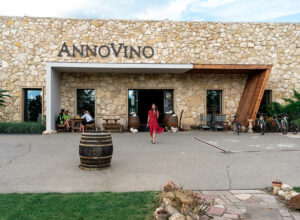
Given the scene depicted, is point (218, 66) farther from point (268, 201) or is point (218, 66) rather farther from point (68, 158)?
point (268, 201)

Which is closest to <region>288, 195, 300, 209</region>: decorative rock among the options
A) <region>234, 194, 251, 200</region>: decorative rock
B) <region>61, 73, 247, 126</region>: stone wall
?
<region>234, 194, 251, 200</region>: decorative rock

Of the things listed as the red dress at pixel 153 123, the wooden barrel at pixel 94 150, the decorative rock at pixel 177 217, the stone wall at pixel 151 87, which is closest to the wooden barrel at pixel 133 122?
the stone wall at pixel 151 87

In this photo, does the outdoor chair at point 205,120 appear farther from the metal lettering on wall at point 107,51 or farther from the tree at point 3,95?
the tree at point 3,95

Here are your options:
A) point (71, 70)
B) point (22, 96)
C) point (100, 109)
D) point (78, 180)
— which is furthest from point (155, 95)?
point (78, 180)

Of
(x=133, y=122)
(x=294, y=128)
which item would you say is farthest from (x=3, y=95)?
(x=294, y=128)

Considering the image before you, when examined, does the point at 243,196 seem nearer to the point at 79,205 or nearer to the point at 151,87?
the point at 79,205

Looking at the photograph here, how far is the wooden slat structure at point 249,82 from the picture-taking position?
41.4ft

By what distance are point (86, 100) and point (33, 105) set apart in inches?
114

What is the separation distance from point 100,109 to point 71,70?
8.21ft

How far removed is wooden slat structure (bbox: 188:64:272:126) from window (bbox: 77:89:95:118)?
5.63m

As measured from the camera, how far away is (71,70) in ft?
44.1

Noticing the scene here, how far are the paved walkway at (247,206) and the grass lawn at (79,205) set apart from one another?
0.90 meters

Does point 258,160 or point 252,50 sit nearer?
point 258,160

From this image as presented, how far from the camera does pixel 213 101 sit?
1481cm
